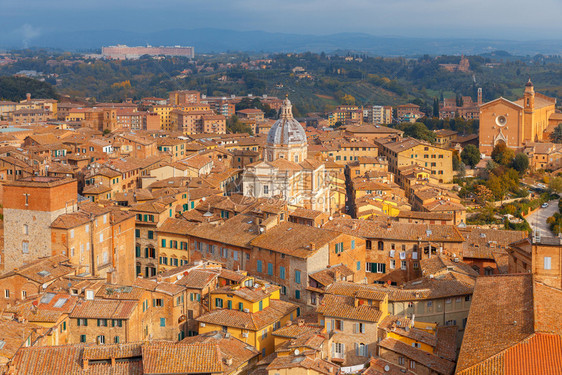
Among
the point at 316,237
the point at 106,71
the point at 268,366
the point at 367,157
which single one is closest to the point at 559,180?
the point at 367,157

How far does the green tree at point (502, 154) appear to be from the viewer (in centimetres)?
6531

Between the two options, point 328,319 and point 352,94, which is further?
point 352,94

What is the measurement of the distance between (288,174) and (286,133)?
4.52 meters

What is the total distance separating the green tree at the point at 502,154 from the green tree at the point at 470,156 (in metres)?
1.96

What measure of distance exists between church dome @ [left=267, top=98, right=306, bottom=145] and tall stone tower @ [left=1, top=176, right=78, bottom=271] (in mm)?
18619

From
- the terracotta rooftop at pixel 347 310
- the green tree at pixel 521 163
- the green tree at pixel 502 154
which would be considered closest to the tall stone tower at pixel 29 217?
the terracotta rooftop at pixel 347 310

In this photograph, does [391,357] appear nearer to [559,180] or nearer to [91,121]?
[559,180]

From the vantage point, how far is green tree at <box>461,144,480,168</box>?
65062 mm

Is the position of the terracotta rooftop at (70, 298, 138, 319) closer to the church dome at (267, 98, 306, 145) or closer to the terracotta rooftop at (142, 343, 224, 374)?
the terracotta rooftop at (142, 343, 224, 374)

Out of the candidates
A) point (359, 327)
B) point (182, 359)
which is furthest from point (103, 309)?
point (359, 327)

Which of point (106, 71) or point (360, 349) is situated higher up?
point (106, 71)

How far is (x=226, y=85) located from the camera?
145500 millimetres

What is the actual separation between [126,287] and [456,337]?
1010cm

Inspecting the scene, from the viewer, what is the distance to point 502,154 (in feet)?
219
